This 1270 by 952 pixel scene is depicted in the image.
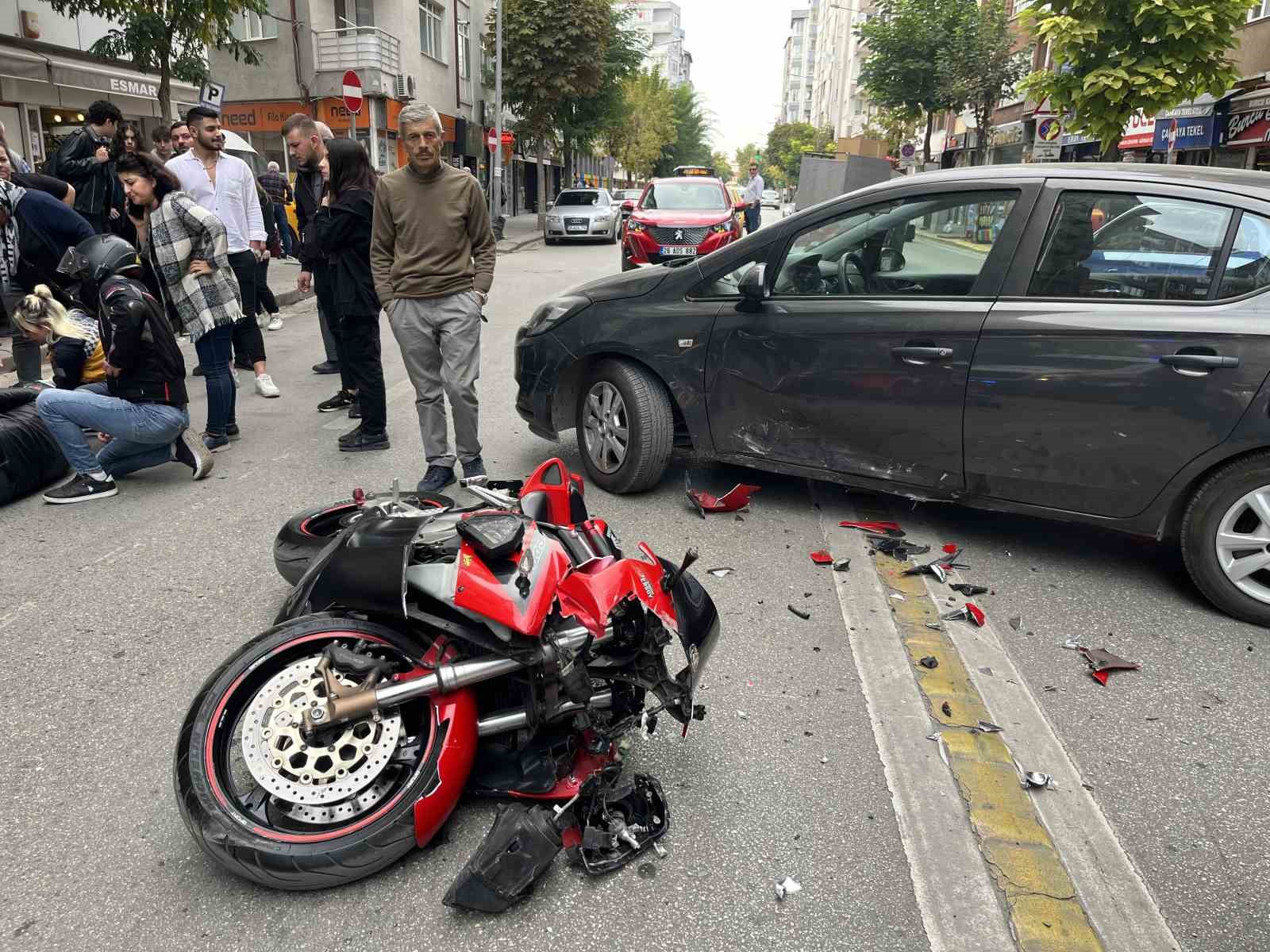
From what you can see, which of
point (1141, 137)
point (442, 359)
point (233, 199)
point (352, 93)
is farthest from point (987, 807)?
point (1141, 137)

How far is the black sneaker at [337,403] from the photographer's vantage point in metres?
7.20

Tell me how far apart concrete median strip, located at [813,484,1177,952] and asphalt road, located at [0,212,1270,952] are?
0.20ft

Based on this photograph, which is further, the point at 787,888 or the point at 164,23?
the point at 164,23

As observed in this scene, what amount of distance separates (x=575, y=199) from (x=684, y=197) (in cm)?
1197

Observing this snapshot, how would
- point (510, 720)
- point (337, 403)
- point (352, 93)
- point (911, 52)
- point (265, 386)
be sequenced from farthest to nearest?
point (911, 52) < point (352, 93) < point (265, 386) < point (337, 403) < point (510, 720)

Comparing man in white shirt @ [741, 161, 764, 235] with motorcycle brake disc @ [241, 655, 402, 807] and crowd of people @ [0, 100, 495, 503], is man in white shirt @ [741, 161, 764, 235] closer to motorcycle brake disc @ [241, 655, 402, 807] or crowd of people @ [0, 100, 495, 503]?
crowd of people @ [0, 100, 495, 503]

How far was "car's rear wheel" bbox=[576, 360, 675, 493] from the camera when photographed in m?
5.08

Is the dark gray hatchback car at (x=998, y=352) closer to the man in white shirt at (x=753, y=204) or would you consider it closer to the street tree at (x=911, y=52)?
the man in white shirt at (x=753, y=204)

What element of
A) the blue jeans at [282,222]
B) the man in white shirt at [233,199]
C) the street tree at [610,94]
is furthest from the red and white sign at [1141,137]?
the man in white shirt at [233,199]

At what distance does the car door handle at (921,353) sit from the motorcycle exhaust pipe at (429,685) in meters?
2.45

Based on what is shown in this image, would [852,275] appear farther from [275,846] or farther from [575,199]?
[575,199]

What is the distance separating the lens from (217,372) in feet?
20.4

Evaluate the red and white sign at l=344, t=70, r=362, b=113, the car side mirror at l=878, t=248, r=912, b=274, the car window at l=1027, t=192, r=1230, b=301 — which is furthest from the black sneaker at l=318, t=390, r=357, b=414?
the red and white sign at l=344, t=70, r=362, b=113

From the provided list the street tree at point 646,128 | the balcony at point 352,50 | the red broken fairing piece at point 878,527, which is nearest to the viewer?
the red broken fairing piece at point 878,527
